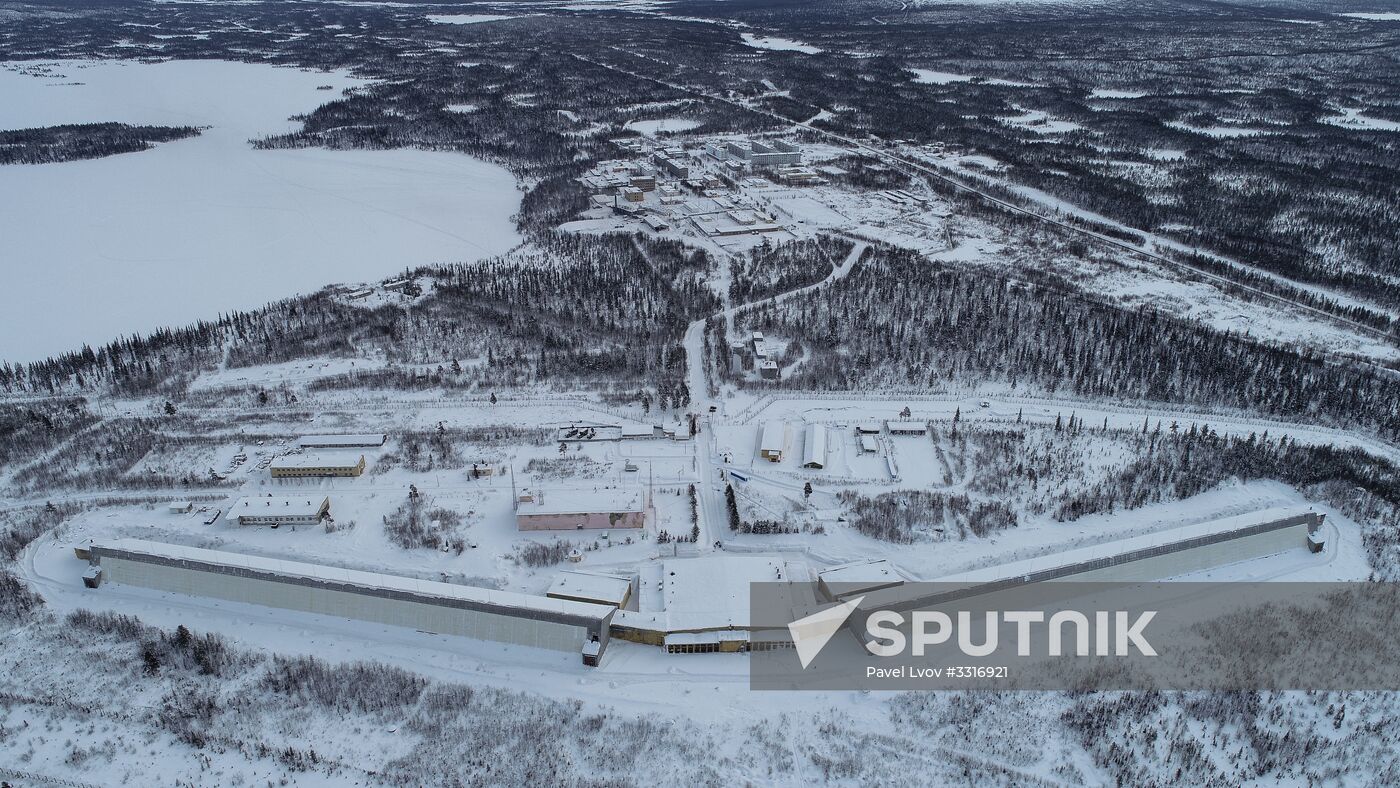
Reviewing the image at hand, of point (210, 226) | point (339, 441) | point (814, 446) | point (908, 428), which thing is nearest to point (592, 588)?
point (814, 446)

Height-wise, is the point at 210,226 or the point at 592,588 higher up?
the point at 210,226

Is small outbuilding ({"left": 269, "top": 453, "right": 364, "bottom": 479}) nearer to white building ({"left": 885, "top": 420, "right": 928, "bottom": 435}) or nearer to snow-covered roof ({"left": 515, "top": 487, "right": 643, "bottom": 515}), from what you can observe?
snow-covered roof ({"left": 515, "top": 487, "right": 643, "bottom": 515})

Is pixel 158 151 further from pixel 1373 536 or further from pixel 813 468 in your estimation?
pixel 1373 536

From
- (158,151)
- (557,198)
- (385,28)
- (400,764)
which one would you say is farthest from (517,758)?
(385,28)

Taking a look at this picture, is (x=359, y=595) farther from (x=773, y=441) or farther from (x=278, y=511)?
(x=773, y=441)

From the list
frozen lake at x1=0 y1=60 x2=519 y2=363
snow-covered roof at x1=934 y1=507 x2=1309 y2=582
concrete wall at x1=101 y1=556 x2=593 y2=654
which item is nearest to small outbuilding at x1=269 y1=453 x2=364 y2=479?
concrete wall at x1=101 y1=556 x2=593 y2=654

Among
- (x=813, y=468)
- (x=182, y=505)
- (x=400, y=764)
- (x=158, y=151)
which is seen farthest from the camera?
(x=158, y=151)

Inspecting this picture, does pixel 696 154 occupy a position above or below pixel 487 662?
above

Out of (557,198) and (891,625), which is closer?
(891,625)
